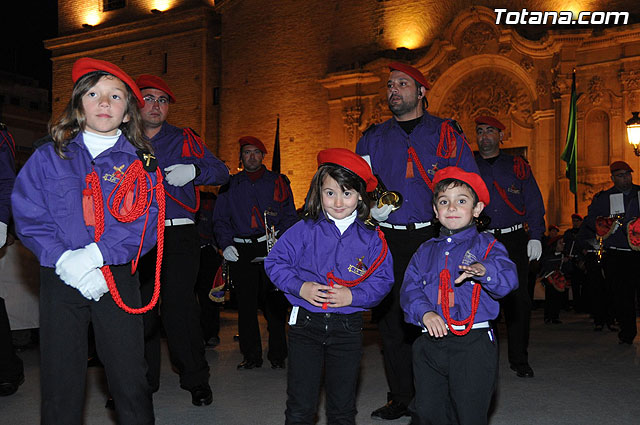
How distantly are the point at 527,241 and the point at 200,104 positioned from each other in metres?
22.3

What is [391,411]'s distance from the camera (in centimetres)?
564

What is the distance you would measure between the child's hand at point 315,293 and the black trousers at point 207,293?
22.2ft

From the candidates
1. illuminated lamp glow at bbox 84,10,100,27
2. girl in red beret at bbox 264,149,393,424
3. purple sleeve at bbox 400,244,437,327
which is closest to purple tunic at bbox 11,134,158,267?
girl in red beret at bbox 264,149,393,424

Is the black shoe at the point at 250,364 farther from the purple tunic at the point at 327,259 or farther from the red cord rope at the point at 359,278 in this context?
the red cord rope at the point at 359,278

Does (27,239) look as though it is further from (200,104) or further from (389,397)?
(200,104)

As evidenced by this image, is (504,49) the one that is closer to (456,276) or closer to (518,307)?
(518,307)

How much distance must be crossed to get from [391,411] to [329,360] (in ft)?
5.30

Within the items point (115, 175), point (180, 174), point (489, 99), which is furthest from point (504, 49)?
point (115, 175)

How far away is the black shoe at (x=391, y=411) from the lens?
222 inches

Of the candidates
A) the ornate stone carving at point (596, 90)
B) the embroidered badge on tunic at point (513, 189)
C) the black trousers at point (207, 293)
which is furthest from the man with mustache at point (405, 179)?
the ornate stone carving at point (596, 90)

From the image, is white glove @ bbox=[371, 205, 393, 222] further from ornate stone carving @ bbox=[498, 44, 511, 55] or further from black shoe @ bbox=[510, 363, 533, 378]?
ornate stone carving @ bbox=[498, 44, 511, 55]

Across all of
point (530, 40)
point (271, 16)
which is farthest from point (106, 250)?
point (271, 16)

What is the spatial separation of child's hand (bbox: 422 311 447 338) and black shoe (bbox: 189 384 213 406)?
2728 mm

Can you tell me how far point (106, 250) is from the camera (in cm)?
354
